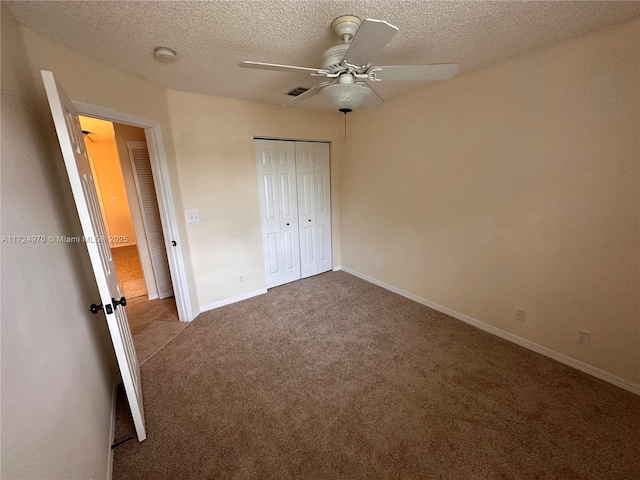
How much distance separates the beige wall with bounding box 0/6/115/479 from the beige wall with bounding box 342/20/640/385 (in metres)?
2.97

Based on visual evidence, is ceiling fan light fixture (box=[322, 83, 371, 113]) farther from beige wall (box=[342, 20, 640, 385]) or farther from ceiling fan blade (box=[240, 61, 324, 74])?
beige wall (box=[342, 20, 640, 385])

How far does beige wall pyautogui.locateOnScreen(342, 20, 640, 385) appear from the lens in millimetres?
1713

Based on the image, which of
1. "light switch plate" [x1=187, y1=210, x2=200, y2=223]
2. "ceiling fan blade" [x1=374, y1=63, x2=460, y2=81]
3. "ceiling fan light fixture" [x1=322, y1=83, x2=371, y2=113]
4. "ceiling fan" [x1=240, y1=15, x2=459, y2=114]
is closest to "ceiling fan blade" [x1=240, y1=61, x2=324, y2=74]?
"ceiling fan" [x1=240, y1=15, x2=459, y2=114]

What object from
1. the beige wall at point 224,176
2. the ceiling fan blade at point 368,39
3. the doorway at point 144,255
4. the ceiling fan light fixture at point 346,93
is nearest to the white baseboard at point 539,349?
the beige wall at point 224,176

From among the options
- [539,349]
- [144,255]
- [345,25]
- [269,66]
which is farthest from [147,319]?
[539,349]

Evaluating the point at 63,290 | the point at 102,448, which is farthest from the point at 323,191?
the point at 102,448

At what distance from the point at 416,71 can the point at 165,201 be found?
2.40 meters

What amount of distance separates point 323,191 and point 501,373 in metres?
2.91

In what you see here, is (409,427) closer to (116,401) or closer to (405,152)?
(116,401)

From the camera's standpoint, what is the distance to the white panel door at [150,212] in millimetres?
3053

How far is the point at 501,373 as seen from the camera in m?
2.02

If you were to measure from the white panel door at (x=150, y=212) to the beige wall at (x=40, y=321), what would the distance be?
161cm

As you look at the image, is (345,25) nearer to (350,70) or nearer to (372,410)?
(350,70)

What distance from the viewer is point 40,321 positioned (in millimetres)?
991
